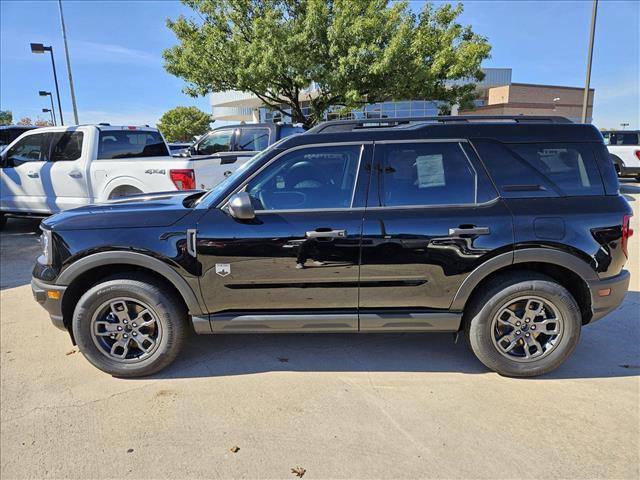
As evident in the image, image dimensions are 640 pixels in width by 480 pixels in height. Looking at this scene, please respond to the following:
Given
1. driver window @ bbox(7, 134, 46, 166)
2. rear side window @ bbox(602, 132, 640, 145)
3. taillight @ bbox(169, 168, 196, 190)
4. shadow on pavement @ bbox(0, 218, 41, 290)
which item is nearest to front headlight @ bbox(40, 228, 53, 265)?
shadow on pavement @ bbox(0, 218, 41, 290)

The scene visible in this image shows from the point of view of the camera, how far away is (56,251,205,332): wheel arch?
3.15 m

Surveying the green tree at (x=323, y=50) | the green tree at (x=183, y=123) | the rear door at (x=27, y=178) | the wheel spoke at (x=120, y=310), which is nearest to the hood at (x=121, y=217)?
the wheel spoke at (x=120, y=310)

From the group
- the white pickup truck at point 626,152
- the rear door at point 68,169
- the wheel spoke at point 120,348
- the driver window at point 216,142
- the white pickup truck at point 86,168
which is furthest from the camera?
the white pickup truck at point 626,152

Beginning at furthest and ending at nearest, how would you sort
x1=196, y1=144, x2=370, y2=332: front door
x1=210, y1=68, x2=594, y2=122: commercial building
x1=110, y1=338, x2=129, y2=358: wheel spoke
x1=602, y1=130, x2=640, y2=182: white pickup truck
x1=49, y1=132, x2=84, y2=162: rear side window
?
1. x1=210, y1=68, x2=594, y2=122: commercial building
2. x1=602, y1=130, x2=640, y2=182: white pickup truck
3. x1=49, y1=132, x2=84, y2=162: rear side window
4. x1=110, y1=338, x2=129, y2=358: wheel spoke
5. x1=196, y1=144, x2=370, y2=332: front door

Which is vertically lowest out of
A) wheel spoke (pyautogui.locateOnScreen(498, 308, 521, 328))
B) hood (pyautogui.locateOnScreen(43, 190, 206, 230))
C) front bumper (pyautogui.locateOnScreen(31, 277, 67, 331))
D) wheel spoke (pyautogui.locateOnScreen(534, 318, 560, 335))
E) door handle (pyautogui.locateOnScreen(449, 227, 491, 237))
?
wheel spoke (pyautogui.locateOnScreen(534, 318, 560, 335))

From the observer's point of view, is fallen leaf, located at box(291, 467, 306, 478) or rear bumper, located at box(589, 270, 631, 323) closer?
fallen leaf, located at box(291, 467, 306, 478)

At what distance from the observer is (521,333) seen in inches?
128

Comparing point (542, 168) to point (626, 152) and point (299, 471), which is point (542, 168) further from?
point (626, 152)

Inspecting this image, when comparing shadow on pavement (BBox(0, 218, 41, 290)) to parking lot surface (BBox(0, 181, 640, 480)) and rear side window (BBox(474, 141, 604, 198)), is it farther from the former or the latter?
rear side window (BBox(474, 141, 604, 198))

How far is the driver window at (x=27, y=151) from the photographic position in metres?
7.97

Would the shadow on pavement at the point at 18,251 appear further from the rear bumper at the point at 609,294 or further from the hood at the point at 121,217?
the rear bumper at the point at 609,294

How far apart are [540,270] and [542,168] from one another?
30.2 inches

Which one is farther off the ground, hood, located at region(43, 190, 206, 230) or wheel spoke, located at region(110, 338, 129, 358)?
hood, located at region(43, 190, 206, 230)

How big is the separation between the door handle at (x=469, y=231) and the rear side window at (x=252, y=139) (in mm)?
7278
